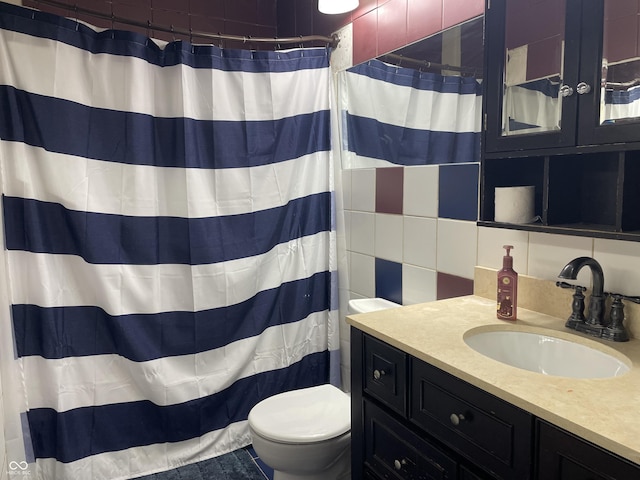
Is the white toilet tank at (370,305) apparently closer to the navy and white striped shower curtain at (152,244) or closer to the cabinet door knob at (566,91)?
the navy and white striped shower curtain at (152,244)

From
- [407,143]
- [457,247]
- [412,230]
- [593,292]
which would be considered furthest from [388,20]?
[593,292]

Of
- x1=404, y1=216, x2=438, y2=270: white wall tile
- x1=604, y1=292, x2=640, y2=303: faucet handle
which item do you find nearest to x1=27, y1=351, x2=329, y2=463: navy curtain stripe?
x1=404, y1=216, x2=438, y2=270: white wall tile

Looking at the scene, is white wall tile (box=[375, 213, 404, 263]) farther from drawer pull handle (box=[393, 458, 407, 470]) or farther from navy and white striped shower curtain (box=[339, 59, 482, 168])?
drawer pull handle (box=[393, 458, 407, 470])

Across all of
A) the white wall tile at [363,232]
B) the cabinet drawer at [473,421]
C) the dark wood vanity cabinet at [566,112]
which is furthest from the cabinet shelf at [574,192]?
the white wall tile at [363,232]

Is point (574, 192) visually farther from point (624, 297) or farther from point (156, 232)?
point (156, 232)

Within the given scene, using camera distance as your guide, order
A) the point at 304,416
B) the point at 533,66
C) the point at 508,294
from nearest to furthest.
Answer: the point at 533,66 < the point at 508,294 < the point at 304,416

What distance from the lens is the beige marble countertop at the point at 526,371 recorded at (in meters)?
0.81

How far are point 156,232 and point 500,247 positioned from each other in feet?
4.71

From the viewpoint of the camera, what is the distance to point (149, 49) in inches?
81.0

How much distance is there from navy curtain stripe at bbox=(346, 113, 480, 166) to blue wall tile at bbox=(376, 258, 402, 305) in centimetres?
44

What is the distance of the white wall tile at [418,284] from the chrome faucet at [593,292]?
2.11 feet

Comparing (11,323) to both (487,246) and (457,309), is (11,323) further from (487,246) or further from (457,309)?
Answer: (487,246)

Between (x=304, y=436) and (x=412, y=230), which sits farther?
(x=412, y=230)

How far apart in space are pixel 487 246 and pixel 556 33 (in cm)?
68
